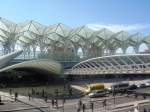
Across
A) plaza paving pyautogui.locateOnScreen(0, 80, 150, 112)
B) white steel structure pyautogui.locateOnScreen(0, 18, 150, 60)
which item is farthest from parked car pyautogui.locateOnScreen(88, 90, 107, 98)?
white steel structure pyautogui.locateOnScreen(0, 18, 150, 60)

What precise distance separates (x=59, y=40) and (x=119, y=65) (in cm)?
4064

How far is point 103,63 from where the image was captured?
88750mm

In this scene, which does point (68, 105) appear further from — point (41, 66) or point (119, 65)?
point (119, 65)

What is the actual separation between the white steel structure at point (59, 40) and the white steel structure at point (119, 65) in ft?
75.2

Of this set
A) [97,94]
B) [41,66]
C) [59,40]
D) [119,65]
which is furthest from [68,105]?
[59,40]

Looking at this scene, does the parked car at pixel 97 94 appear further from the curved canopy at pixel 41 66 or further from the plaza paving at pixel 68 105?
the curved canopy at pixel 41 66

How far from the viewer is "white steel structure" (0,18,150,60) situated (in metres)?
107

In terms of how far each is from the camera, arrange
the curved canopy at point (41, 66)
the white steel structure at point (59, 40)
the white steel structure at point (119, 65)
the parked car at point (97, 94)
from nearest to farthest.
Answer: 1. the parked car at point (97, 94)
2. the curved canopy at point (41, 66)
3. the white steel structure at point (119, 65)
4. the white steel structure at point (59, 40)

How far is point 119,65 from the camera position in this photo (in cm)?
7881

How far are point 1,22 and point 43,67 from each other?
3557cm

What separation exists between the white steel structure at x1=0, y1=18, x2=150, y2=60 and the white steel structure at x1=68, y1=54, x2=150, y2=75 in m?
22.9

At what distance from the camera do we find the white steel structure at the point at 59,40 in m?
107

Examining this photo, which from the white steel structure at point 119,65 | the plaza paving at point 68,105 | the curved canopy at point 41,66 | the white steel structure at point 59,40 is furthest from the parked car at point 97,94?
the white steel structure at point 59,40

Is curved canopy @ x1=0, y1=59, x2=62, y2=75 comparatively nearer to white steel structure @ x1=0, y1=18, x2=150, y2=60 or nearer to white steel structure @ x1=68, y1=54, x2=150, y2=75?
white steel structure @ x1=68, y1=54, x2=150, y2=75
